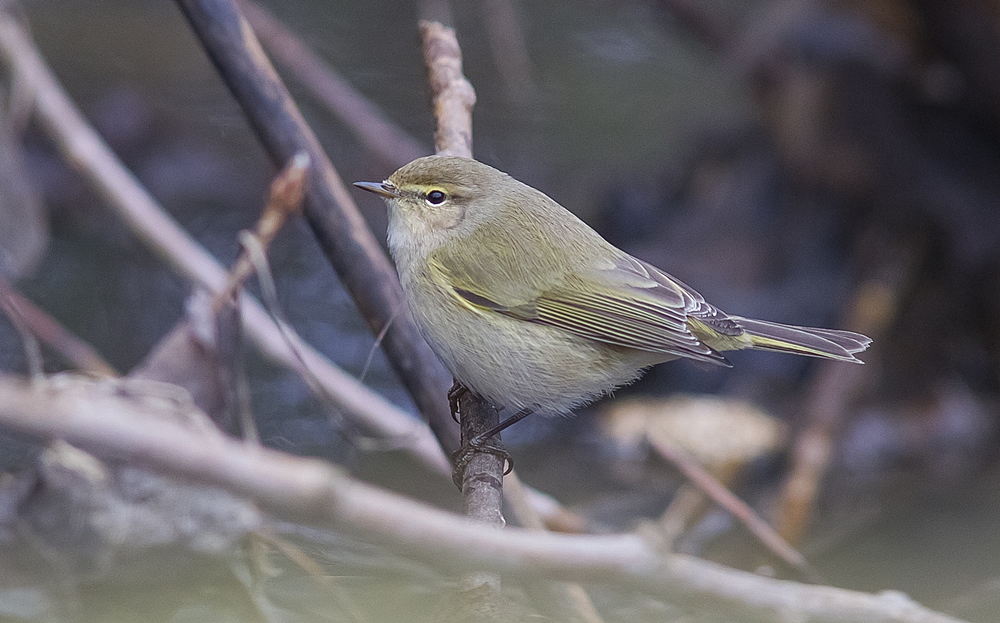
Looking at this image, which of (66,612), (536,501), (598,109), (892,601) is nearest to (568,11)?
(598,109)

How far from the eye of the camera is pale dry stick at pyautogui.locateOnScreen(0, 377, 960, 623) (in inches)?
46.9

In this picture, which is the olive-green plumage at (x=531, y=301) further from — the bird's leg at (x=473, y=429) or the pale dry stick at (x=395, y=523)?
the pale dry stick at (x=395, y=523)

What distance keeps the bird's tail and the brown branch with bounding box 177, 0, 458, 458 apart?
101 centimetres

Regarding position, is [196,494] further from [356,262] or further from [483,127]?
[483,127]

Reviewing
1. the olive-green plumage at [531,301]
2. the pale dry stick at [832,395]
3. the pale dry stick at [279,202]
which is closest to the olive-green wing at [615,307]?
the olive-green plumage at [531,301]

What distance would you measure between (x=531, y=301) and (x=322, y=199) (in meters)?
0.75

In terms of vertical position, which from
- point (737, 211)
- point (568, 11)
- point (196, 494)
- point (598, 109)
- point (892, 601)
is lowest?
point (892, 601)

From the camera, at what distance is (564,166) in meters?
7.71

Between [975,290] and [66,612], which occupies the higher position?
[975,290]

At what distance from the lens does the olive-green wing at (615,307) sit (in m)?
3.01

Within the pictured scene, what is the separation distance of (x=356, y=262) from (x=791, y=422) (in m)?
3.03

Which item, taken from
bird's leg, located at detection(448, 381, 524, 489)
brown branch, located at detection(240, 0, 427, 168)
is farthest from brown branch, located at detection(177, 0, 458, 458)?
brown branch, located at detection(240, 0, 427, 168)

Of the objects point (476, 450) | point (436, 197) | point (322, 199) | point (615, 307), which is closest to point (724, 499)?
point (615, 307)

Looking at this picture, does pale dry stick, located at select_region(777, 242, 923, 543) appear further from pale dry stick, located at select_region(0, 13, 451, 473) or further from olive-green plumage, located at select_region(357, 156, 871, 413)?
pale dry stick, located at select_region(0, 13, 451, 473)
